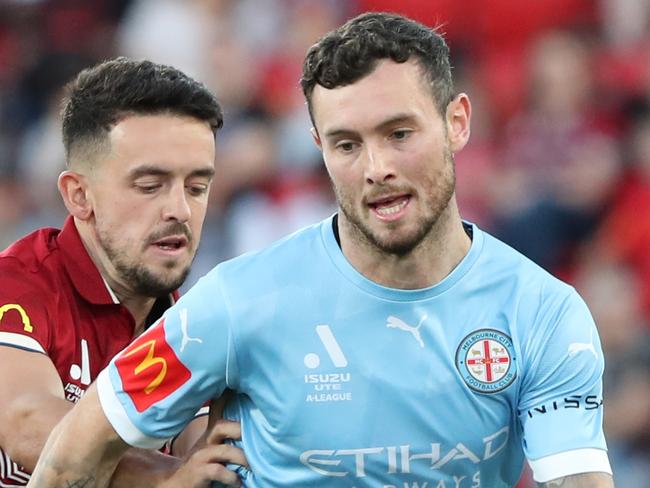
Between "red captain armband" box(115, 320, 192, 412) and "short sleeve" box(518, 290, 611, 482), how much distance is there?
86 cm

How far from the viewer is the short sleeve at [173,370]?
11.3ft

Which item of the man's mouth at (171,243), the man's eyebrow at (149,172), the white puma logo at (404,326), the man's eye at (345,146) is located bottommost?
the white puma logo at (404,326)

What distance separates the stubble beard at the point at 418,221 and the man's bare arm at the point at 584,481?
678 mm

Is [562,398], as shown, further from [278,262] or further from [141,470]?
[141,470]

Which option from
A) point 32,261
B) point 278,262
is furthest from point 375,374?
point 32,261

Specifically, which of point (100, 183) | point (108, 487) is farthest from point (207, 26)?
point (108, 487)

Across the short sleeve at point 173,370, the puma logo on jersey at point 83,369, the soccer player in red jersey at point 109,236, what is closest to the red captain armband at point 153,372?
the short sleeve at point 173,370

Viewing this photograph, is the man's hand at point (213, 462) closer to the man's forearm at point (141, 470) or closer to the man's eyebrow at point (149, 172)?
the man's forearm at point (141, 470)

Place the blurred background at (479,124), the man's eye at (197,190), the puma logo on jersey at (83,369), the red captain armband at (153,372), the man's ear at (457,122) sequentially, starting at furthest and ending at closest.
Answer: the blurred background at (479,124) → the man's eye at (197,190) → the puma logo on jersey at (83,369) → the man's ear at (457,122) → the red captain armband at (153,372)

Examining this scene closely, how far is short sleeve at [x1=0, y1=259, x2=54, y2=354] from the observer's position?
389 centimetres

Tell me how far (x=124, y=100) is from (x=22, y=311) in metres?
0.72

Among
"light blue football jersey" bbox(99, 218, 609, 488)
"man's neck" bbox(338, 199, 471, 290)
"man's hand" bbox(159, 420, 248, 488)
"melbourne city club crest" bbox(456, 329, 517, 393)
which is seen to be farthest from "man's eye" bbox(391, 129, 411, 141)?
"man's hand" bbox(159, 420, 248, 488)

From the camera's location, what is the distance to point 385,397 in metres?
3.48

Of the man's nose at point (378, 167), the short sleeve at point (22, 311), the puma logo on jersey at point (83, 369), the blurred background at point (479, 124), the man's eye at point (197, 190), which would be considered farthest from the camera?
the blurred background at point (479, 124)
